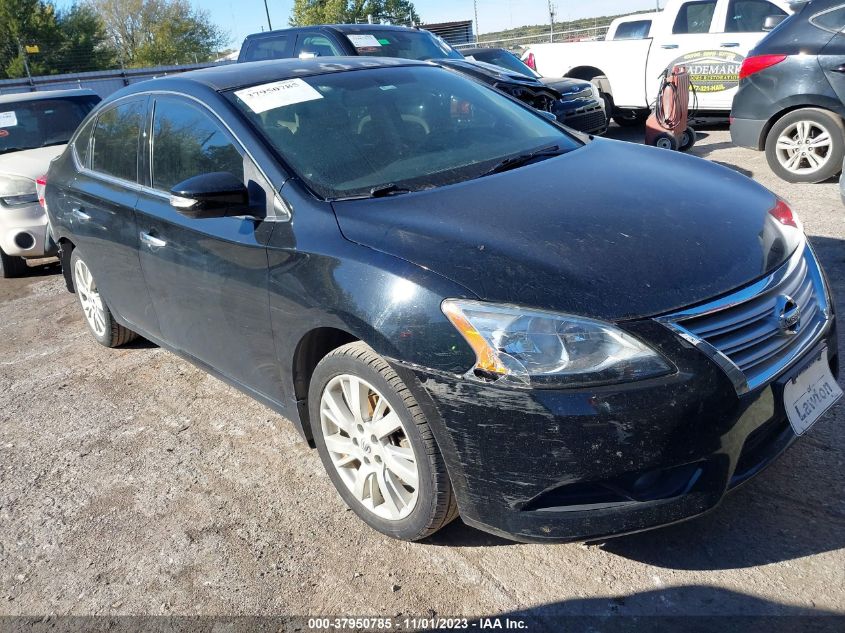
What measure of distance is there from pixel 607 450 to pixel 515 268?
617 mm

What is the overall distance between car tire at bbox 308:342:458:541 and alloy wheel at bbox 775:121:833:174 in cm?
599

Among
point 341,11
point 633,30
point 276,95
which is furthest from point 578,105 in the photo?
point 341,11

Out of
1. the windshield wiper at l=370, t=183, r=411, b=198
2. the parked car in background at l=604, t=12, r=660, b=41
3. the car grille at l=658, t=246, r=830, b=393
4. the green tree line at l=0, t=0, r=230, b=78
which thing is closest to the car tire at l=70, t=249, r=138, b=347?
the windshield wiper at l=370, t=183, r=411, b=198

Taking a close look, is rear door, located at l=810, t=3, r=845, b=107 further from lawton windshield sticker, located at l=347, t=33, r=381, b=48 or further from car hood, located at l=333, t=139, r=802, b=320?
lawton windshield sticker, located at l=347, t=33, r=381, b=48

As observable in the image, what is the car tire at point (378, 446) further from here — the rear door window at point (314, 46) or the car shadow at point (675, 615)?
the rear door window at point (314, 46)

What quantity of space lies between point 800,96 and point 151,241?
600 cm

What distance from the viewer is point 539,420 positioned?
86.7 inches

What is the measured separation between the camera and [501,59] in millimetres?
10812

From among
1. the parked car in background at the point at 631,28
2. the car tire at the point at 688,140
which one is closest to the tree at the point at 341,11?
the parked car in background at the point at 631,28

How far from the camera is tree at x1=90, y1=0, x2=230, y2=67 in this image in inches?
2205

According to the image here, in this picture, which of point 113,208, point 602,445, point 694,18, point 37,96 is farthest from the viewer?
point 694,18

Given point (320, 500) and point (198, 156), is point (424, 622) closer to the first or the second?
point (320, 500)

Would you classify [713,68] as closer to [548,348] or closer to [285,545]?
[548,348]

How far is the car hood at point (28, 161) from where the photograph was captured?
276 inches
